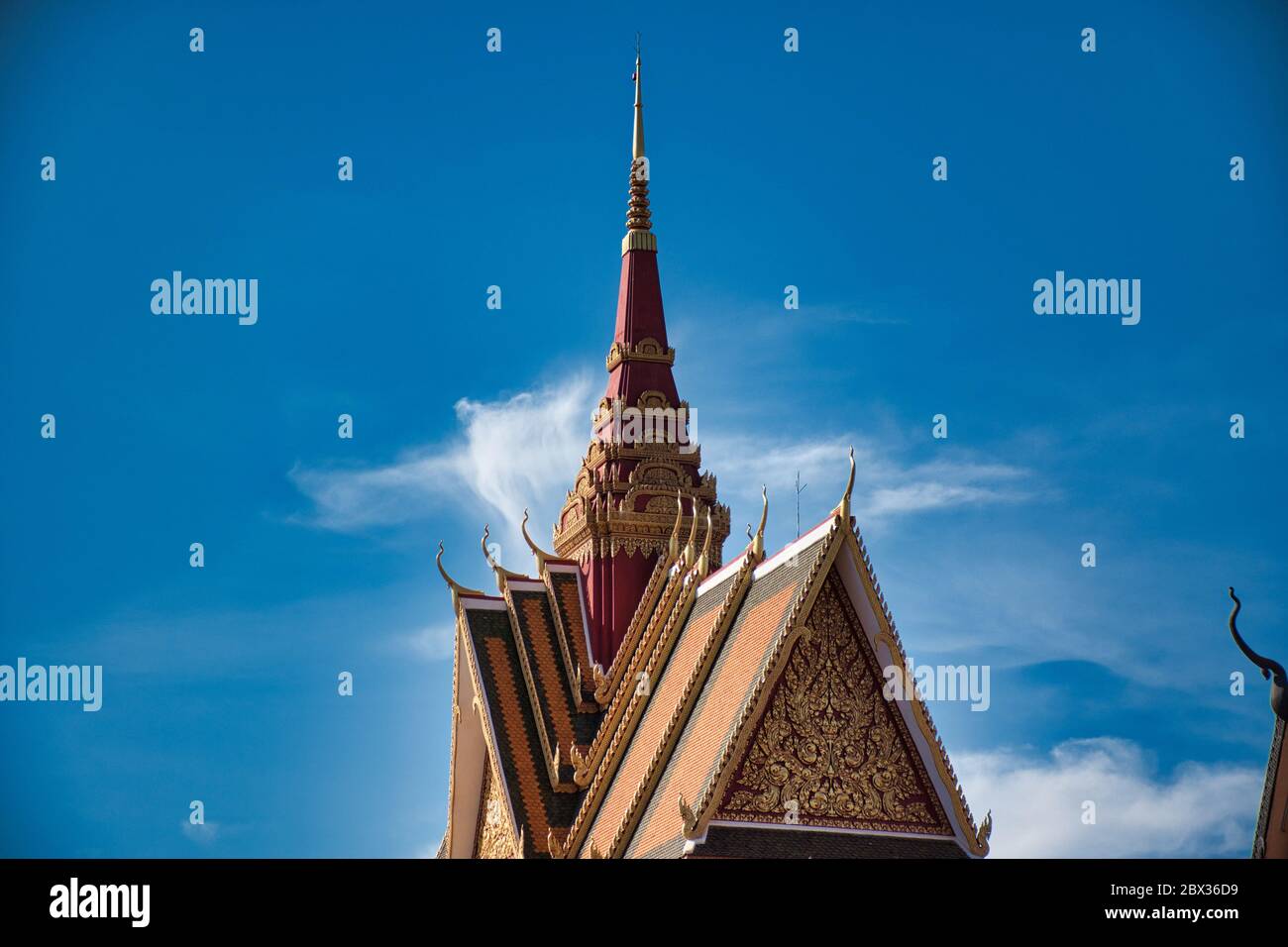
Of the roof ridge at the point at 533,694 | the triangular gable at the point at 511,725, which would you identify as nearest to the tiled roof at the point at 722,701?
the triangular gable at the point at 511,725

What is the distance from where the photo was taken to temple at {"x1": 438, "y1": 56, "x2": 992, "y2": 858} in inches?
1063

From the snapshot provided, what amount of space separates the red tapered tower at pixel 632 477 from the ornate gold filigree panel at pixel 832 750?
817 centimetres

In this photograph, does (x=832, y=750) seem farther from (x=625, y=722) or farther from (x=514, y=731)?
(x=514, y=731)

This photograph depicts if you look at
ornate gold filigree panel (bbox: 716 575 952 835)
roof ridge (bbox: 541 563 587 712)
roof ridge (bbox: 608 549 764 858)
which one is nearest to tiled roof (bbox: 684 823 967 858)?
ornate gold filigree panel (bbox: 716 575 952 835)

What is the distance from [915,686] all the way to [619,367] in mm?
12184

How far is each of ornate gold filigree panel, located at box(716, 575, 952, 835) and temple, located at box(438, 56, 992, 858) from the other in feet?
0.08

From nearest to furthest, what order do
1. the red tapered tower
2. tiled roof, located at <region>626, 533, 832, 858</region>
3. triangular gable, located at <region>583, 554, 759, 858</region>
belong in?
tiled roof, located at <region>626, 533, 832, 858</region>
triangular gable, located at <region>583, 554, 759, 858</region>
the red tapered tower

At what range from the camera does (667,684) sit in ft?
104

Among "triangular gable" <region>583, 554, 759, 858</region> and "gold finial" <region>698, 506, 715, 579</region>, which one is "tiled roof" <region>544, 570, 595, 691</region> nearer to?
"gold finial" <region>698, 506, 715, 579</region>

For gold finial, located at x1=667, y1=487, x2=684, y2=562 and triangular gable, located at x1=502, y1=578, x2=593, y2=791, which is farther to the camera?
gold finial, located at x1=667, y1=487, x2=684, y2=562
